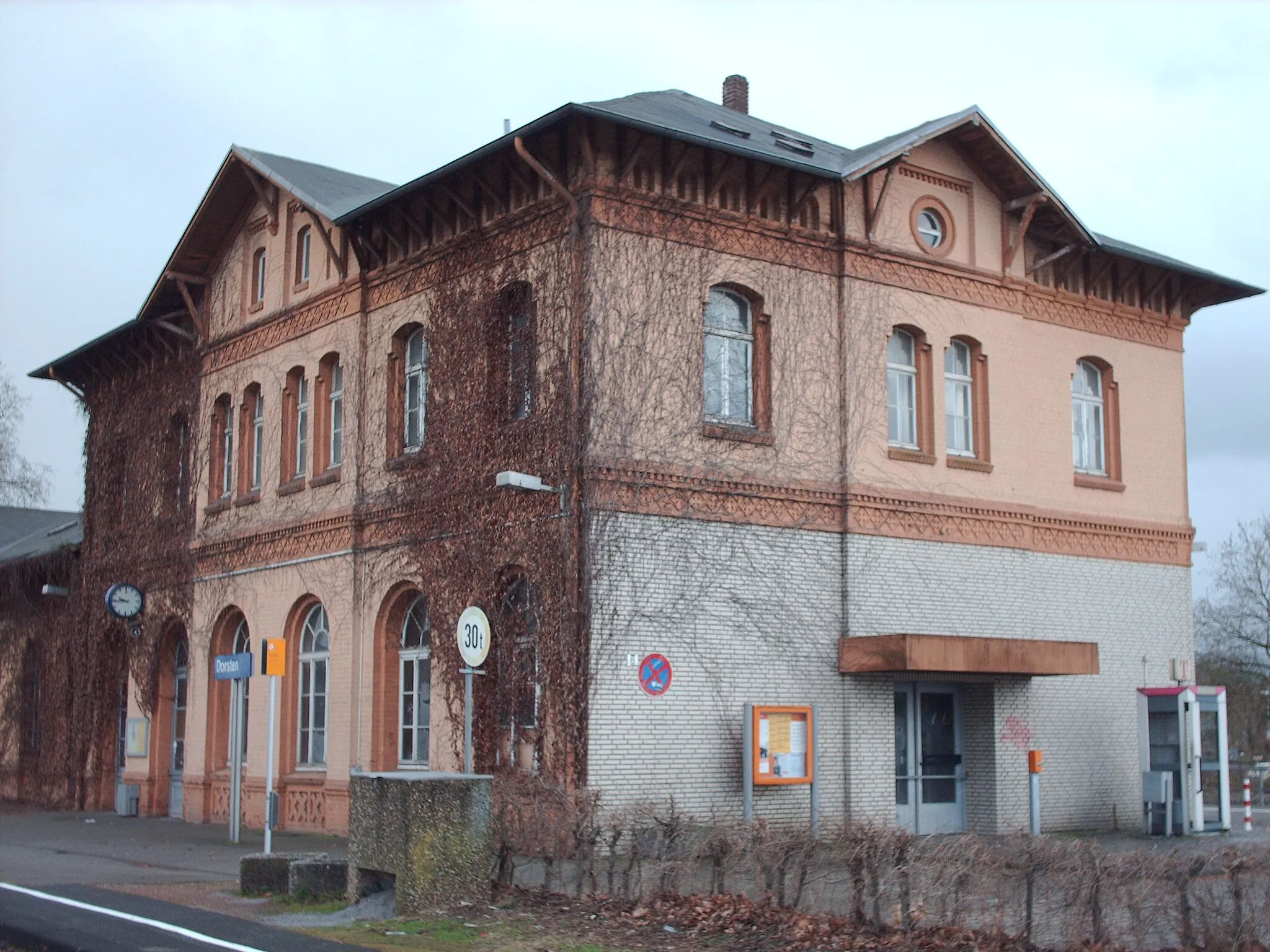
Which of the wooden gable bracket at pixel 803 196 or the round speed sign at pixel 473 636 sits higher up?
the wooden gable bracket at pixel 803 196

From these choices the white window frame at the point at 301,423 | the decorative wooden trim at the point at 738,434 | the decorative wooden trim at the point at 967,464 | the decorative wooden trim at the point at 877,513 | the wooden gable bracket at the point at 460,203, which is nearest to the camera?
the decorative wooden trim at the point at 877,513

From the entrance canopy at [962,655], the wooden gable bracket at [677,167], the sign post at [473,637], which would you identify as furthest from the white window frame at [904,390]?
the sign post at [473,637]

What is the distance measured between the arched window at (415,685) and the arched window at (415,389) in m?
2.30

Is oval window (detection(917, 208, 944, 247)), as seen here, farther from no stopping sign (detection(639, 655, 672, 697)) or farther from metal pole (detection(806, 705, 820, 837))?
no stopping sign (detection(639, 655, 672, 697))

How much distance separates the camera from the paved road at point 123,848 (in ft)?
55.3

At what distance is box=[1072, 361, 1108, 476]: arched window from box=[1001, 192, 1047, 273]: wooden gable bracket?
2.21 metres

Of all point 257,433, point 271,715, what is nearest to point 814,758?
point 271,715

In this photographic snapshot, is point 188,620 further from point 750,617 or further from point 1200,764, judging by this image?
point 1200,764

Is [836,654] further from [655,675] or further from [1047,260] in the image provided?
[1047,260]

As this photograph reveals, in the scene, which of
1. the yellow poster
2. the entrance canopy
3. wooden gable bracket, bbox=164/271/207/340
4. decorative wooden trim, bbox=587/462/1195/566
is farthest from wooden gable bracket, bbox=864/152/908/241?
wooden gable bracket, bbox=164/271/207/340

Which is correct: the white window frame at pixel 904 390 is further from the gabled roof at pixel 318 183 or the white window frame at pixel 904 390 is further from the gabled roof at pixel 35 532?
the gabled roof at pixel 35 532

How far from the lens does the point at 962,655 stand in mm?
19656

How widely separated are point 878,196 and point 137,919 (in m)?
13.7

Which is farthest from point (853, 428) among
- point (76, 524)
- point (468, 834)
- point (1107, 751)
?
point (76, 524)
